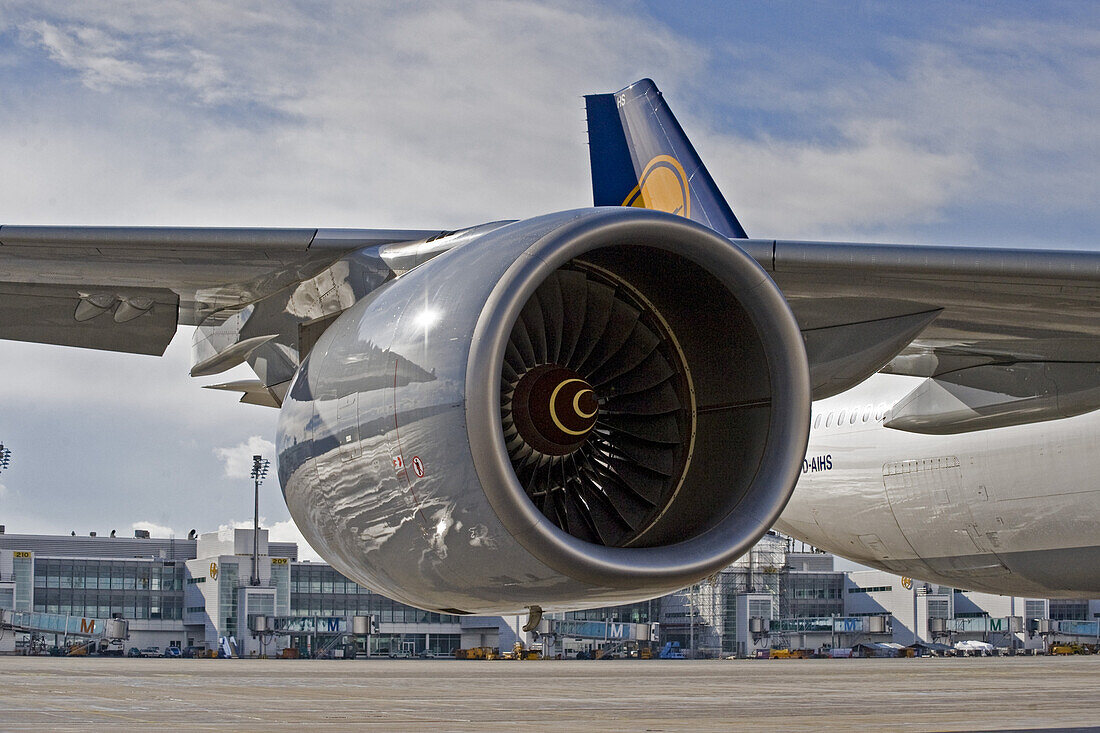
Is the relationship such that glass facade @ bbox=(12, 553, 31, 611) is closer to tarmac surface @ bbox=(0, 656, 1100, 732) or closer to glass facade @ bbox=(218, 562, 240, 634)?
glass facade @ bbox=(218, 562, 240, 634)

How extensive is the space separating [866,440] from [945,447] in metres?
1.07

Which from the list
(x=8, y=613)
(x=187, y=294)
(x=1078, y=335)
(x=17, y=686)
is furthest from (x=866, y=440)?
(x=8, y=613)

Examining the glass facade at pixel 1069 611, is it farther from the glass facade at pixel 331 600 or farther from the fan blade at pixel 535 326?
the fan blade at pixel 535 326

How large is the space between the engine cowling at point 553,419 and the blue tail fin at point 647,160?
6970 mm

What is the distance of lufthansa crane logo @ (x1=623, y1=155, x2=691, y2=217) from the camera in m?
12.7

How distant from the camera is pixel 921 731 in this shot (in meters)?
10.8

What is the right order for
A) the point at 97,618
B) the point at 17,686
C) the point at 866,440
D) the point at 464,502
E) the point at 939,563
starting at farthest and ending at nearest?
the point at 97,618 < the point at 17,686 < the point at 866,440 < the point at 939,563 < the point at 464,502

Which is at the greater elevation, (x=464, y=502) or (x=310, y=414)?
(x=310, y=414)

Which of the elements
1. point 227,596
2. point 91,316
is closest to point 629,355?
point 91,316

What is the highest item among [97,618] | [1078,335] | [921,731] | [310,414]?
[1078,335]

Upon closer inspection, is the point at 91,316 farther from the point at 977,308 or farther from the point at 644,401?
the point at 977,308

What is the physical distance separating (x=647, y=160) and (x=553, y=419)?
26.5ft

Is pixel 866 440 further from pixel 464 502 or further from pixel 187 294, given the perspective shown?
pixel 464 502

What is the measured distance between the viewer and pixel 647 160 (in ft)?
42.4
